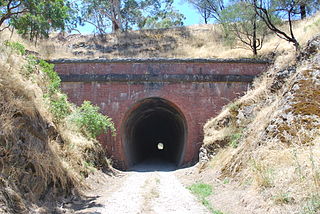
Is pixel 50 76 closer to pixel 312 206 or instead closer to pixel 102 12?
pixel 312 206

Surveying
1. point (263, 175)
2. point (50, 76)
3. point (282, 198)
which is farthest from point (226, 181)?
point (50, 76)

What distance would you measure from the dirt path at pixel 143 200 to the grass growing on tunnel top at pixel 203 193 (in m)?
0.11

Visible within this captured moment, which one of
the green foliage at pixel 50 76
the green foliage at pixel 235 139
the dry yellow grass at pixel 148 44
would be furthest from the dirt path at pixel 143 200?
the dry yellow grass at pixel 148 44

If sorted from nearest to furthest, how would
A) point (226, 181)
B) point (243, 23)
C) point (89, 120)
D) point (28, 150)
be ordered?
1. point (28, 150)
2. point (226, 181)
3. point (89, 120)
4. point (243, 23)

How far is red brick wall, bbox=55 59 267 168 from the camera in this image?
1367 centimetres

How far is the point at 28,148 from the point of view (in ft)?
19.2

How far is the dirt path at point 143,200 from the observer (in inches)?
235

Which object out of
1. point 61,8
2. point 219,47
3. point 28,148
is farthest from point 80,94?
point 219,47

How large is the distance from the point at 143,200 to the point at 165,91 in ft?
24.9

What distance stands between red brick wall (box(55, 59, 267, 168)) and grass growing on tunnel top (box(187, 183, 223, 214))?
5.36 metres

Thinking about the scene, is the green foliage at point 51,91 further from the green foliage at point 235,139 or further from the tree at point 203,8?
the tree at point 203,8

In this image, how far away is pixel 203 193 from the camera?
24.3ft

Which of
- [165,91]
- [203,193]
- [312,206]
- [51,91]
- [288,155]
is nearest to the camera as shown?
[312,206]

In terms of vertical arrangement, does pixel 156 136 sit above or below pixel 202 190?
below
